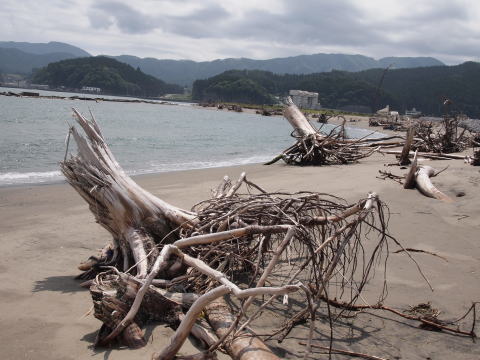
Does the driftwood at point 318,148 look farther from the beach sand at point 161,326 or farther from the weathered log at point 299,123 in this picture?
the beach sand at point 161,326

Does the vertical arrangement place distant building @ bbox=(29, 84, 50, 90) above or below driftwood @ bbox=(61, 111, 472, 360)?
above

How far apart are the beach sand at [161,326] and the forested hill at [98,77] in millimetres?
143562

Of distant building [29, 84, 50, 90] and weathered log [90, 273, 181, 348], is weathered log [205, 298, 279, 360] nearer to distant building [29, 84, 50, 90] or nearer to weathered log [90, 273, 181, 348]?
weathered log [90, 273, 181, 348]

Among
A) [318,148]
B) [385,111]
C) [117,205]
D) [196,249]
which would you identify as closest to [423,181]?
[196,249]

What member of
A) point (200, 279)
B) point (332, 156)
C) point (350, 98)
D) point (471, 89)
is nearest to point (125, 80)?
point (350, 98)

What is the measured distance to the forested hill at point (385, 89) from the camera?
96750mm

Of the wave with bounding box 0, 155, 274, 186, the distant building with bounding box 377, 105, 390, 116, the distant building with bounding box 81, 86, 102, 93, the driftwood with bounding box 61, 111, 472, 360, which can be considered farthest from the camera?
the distant building with bounding box 81, 86, 102, 93

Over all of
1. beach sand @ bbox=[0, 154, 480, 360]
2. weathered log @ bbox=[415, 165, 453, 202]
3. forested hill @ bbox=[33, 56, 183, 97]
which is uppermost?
forested hill @ bbox=[33, 56, 183, 97]

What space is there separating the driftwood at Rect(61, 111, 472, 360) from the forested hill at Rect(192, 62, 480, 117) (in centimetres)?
8854

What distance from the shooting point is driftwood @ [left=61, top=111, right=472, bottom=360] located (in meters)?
2.86

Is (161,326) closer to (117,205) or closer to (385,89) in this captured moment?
(117,205)

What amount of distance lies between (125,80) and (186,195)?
154 meters

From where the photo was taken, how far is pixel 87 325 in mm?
3363

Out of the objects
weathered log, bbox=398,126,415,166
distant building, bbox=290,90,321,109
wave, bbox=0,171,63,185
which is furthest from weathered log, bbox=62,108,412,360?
distant building, bbox=290,90,321,109
